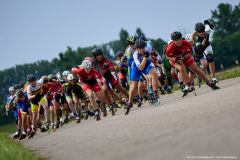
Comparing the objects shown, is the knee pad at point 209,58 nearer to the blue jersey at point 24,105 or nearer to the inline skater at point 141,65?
the inline skater at point 141,65

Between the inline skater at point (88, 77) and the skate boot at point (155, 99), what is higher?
the inline skater at point (88, 77)

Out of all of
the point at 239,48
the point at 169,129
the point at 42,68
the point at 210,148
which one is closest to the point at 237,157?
the point at 210,148

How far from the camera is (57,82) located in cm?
1530

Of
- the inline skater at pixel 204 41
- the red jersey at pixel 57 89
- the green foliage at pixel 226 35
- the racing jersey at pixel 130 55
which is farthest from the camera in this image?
the green foliage at pixel 226 35

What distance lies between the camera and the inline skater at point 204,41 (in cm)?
1048

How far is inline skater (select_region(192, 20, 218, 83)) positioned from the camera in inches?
413

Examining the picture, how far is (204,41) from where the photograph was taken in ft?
34.8

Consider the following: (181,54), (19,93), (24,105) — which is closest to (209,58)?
(181,54)

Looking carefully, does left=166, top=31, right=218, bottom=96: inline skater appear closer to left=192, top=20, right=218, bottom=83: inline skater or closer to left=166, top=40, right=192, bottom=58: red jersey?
left=166, top=40, right=192, bottom=58: red jersey

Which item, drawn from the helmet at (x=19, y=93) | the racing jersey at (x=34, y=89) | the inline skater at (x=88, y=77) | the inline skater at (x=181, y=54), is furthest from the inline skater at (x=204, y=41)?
the helmet at (x=19, y=93)

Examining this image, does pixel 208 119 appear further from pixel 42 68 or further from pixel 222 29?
pixel 42 68

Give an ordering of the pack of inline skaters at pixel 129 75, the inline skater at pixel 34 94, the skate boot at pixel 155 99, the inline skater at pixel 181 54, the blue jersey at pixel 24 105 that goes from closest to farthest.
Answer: the inline skater at pixel 181 54 < the pack of inline skaters at pixel 129 75 < the skate boot at pixel 155 99 < the inline skater at pixel 34 94 < the blue jersey at pixel 24 105

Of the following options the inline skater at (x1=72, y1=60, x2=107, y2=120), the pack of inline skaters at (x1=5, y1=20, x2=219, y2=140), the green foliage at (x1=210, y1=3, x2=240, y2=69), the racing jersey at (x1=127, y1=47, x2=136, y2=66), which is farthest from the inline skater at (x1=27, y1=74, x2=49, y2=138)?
the green foliage at (x1=210, y1=3, x2=240, y2=69)

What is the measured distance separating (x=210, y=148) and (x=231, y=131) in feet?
1.95
